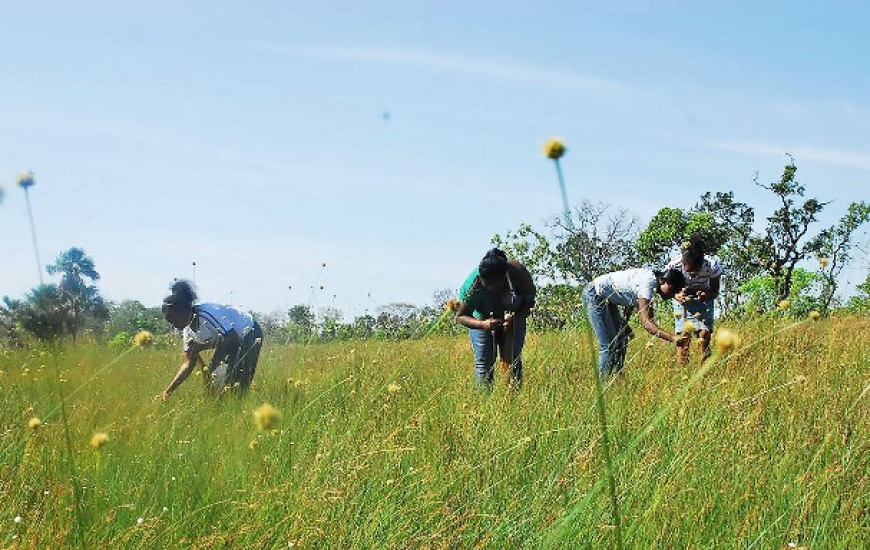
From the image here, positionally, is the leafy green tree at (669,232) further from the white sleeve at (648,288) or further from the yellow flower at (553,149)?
the yellow flower at (553,149)

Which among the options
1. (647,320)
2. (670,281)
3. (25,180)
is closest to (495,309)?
(647,320)

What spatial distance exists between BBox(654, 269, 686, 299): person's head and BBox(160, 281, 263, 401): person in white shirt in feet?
10.2

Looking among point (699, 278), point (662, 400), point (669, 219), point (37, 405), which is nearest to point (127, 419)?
point (37, 405)

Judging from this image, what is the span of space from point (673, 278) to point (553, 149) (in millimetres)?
5643

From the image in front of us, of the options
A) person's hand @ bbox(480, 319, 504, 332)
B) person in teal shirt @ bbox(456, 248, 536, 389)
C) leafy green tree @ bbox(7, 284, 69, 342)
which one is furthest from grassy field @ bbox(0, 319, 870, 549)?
person in teal shirt @ bbox(456, 248, 536, 389)

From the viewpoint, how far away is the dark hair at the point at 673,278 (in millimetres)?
6785

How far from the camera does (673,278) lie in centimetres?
681

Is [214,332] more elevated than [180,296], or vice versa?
[180,296]

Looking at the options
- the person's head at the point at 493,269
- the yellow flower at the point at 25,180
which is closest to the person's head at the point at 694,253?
the person's head at the point at 493,269

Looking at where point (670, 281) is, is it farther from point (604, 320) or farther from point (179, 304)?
point (179, 304)

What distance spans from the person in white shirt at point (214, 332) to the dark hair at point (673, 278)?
3.13 m

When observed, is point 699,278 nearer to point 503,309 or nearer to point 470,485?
point 503,309

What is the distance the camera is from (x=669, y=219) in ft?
116

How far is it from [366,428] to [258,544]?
1542 millimetres
